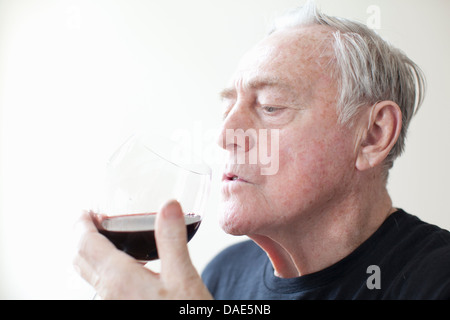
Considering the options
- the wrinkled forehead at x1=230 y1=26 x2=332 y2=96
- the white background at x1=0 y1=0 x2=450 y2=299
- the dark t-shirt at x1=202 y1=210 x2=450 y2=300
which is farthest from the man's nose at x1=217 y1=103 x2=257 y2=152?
the white background at x1=0 y1=0 x2=450 y2=299

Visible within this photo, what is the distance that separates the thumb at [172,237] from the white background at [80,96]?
186 centimetres

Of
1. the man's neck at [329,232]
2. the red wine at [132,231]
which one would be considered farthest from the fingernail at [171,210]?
the man's neck at [329,232]

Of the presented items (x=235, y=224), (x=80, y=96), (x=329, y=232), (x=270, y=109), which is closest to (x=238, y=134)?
(x=270, y=109)

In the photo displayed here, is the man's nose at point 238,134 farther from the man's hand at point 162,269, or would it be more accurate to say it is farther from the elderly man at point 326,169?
the man's hand at point 162,269

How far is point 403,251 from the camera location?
47.9 inches

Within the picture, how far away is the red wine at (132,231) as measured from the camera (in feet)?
2.98

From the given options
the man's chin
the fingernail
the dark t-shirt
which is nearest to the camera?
the fingernail

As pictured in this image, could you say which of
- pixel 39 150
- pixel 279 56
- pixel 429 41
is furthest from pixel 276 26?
pixel 39 150

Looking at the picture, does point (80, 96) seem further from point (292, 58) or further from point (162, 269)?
point (162, 269)

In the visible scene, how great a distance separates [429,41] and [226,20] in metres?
1.14

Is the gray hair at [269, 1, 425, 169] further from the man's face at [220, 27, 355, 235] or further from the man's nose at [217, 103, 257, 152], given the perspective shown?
the man's nose at [217, 103, 257, 152]

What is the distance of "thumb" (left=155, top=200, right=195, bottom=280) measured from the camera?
2.68ft

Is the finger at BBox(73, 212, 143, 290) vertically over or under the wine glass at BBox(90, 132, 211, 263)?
under

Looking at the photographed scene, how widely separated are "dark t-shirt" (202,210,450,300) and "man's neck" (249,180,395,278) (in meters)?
0.03
